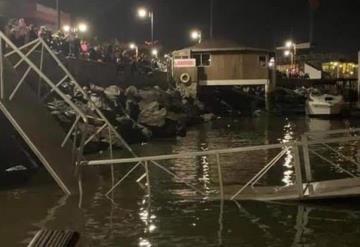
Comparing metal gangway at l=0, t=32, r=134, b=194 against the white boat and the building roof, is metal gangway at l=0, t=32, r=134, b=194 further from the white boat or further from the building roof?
the white boat

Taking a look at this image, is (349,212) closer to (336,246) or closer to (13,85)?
(336,246)

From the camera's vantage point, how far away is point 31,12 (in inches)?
2067

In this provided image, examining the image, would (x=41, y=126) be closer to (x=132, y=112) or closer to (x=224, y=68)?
(x=132, y=112)

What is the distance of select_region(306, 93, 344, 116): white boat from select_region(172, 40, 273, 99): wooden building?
4.79 m

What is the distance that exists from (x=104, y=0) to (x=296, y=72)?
31862mm

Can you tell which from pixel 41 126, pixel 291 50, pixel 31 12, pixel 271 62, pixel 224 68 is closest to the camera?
pixel 41 126

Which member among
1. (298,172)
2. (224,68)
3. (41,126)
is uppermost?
(224,68)

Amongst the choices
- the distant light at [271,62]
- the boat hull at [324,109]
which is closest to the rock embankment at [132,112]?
the boat hull at [324,109]

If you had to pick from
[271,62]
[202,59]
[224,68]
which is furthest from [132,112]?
[271,62]

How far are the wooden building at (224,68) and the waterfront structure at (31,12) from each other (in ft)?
40.7

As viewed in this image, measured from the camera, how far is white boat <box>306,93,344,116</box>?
62469mm

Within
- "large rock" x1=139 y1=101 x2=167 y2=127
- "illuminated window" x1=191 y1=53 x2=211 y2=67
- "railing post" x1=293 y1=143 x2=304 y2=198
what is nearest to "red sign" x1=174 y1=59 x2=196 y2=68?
"illuminated window" x1=191 y1=53 x2=211 y2=67

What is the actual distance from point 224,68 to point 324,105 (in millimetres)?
10210

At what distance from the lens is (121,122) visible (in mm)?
33969
